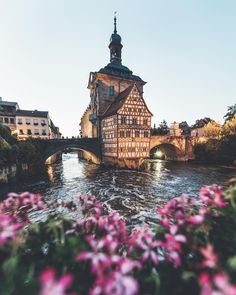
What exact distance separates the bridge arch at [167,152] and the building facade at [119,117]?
7.81 m

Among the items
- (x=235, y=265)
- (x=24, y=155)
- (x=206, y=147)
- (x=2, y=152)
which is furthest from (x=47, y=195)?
(x=206, y=147)

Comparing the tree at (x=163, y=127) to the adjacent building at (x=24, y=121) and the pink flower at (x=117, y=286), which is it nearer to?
the adjacent building at (x=24, y=121)

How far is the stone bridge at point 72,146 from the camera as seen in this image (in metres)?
27.7

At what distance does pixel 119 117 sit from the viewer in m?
26.6

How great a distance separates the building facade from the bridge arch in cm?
781

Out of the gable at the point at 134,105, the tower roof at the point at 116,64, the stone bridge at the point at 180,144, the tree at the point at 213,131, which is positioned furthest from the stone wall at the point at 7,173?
the tree at the point at 213,131

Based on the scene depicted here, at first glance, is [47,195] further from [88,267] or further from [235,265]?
[235,265]

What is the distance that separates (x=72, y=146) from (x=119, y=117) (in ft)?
32.0

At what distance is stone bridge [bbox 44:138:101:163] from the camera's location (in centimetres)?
2772

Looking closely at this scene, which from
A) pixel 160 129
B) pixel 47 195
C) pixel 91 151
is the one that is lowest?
pixel 47 195

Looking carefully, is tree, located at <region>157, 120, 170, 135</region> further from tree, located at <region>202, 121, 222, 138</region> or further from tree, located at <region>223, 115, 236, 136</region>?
tree, located at <region>223, 115, 236, 136</region>

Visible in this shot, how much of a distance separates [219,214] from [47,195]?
50.8ft

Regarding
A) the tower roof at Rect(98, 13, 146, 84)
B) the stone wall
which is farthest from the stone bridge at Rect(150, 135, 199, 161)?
the stone wall

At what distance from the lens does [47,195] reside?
1541 centimetres
